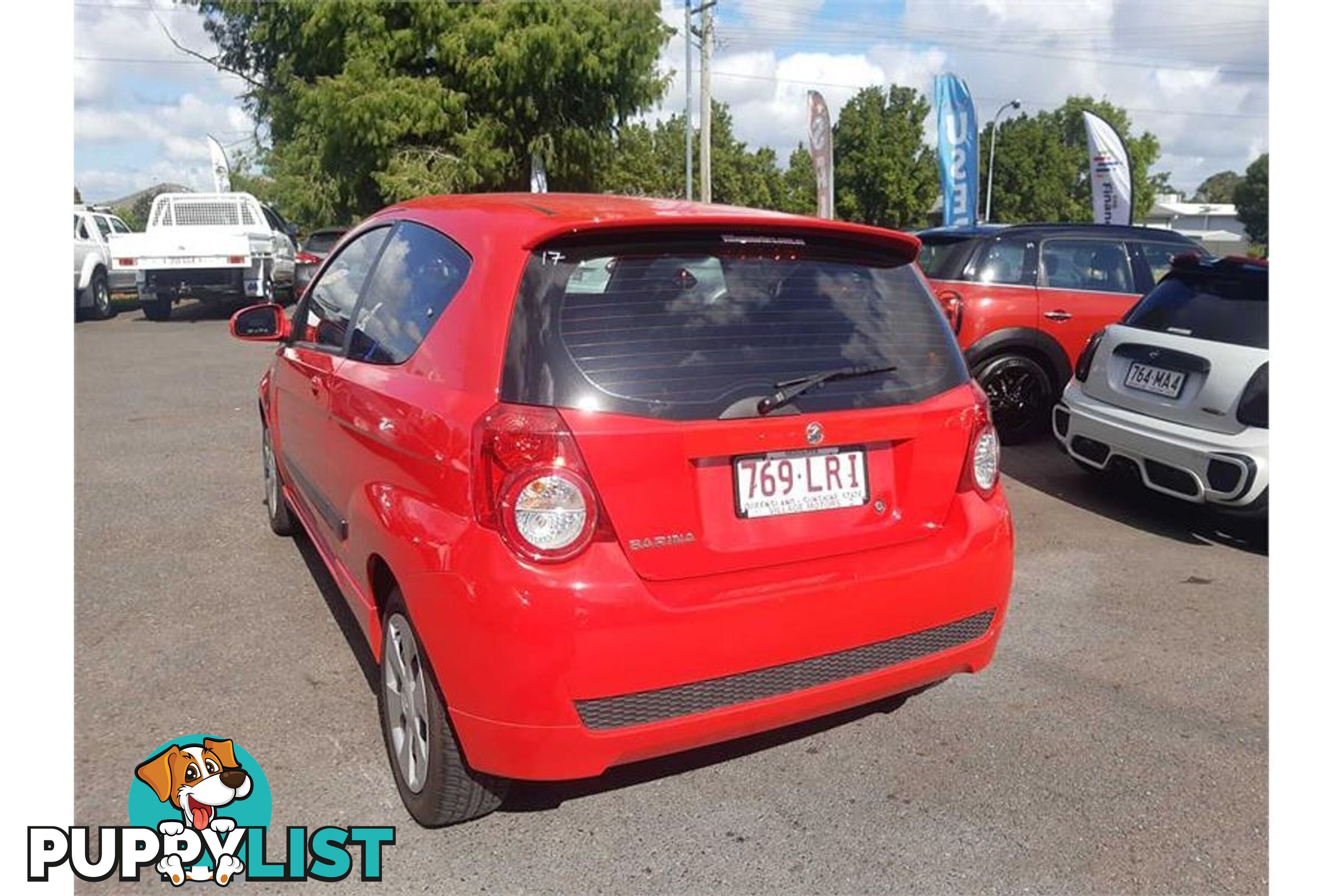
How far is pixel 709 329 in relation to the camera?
2662 millimetres

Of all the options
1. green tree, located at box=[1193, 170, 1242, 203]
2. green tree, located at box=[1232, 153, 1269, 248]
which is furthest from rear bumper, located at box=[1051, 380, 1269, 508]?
green tree, located at box=[1193, 170, 1242, 203]

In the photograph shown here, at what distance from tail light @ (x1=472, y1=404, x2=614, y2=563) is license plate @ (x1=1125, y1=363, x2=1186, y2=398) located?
436cm

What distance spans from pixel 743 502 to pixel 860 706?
1276 mm

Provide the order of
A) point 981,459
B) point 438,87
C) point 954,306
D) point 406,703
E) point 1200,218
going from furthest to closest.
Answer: point 1200,218 < point 438,87 < point 954,306 < point 981,459 < point 406,703

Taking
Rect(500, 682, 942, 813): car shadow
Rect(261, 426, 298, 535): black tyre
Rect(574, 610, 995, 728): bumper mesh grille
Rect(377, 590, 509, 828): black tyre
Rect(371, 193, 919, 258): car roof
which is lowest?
Rect(500, 682, 942, 813): car shadow

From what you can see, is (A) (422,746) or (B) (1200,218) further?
(B) (1200,218)

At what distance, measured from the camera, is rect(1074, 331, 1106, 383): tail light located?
6312 mm

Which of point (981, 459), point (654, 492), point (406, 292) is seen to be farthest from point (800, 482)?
point (406, 292)

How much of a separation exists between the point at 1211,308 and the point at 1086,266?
235 cm

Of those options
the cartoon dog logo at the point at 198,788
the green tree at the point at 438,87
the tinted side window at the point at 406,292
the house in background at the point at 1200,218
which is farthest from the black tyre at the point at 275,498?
the house in background at the point at 1200,218

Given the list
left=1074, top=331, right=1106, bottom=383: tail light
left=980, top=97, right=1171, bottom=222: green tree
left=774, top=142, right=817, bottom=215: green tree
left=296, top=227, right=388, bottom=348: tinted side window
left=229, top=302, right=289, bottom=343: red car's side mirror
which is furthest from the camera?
left=980, top=97, right=1171, bottom=222: green tree

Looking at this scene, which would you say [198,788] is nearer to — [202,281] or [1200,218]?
[202,281]

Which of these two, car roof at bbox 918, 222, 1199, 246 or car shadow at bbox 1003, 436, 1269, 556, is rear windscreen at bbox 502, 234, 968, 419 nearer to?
car shadow at bbox 1003, 436, 1269, 556

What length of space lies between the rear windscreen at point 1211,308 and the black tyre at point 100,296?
17.7 metres
